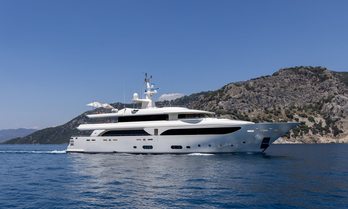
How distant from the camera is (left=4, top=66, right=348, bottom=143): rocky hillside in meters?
163

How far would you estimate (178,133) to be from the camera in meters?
47.9

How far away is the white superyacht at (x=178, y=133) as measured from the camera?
152ft

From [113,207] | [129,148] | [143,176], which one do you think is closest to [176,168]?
[143,176]

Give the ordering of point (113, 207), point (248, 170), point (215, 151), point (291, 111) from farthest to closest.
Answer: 1. point (291, 111)
2. point (215, 151)
3. point (248, 170)
4. point (113, 207)

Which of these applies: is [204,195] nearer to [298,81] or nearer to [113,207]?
[113,207]

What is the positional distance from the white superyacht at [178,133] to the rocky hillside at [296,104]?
360ft

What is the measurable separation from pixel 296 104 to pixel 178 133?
149274 millimetres

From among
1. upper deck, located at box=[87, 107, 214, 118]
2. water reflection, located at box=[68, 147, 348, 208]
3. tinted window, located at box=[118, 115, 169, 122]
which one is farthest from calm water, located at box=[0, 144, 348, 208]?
tinted window, located at box=[118, 115, 169, 122]

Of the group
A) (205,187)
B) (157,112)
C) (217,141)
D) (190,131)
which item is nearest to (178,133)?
(190,131)

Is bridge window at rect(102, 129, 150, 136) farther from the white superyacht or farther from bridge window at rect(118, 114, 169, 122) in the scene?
bridge window at rect(118, 114, 169, 122)

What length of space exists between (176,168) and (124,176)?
19.3 ft

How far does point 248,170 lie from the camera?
31.6 m

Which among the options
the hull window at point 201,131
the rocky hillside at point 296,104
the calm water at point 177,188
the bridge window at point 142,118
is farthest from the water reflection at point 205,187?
the rocky hillside at point 296,104

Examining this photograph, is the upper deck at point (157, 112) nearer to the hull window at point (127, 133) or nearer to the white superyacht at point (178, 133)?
the white superyacht at point (178, 133)
